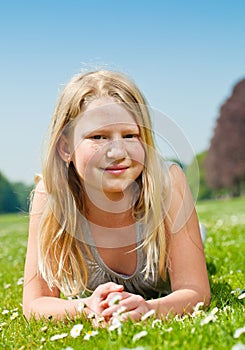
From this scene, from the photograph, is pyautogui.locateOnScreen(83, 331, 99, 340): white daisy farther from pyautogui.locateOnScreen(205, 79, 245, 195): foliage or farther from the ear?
pyautogui.locateOnScreen(205, 79, 245, 195): foliage

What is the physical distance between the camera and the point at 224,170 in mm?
49438

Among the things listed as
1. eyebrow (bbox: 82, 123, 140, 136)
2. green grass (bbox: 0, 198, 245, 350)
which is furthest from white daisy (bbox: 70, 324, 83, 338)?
eyebrow (bbox: 82, 123, 140, 136)

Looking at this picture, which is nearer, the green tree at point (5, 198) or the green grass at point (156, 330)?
the green grass at point (156, 330)

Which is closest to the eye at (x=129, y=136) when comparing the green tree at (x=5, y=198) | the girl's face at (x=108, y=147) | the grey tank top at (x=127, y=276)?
the girl's face at (x=108, y=147)

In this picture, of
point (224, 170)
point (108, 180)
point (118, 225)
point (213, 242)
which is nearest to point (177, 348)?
point (108, 180)

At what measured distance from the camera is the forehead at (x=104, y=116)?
3598 mm

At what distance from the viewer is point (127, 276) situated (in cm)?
416

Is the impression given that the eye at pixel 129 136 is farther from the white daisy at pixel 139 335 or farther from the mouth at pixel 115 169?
the white daisy at pixel 139 335

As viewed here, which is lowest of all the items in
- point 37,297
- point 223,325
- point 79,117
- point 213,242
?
point 213,242

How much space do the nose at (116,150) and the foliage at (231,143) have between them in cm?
4495

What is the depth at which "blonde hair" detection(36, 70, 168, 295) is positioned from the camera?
12.4ft

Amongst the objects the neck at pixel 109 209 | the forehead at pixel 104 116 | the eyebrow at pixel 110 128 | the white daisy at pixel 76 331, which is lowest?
the white daisy at pixel 76 331

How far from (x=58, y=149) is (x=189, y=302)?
133 centimetres

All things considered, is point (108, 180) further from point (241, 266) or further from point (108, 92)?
point (241, 266)
